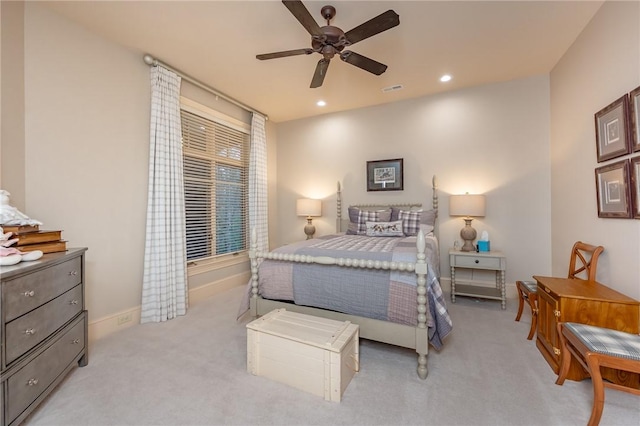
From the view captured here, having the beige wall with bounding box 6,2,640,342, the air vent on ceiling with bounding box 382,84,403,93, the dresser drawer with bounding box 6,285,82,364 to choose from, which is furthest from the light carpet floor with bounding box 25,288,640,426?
the air vent on ceiling with bounding box 382,84,403,93

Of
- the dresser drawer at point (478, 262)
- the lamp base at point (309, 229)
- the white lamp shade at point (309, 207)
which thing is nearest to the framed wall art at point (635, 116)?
the dresser drawer at point (478, 262)

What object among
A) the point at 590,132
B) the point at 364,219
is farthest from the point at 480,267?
the point at 590,132

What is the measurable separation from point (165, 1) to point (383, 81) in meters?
2.49

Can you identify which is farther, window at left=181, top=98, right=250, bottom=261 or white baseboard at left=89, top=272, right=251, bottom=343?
window at left=181, top=98, right=250, bottom=261

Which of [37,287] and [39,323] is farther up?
[37,287]

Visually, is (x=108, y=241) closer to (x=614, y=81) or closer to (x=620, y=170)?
(x=620, y=170)

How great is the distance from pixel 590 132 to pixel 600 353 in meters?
2.11

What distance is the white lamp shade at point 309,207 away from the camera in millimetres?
4484

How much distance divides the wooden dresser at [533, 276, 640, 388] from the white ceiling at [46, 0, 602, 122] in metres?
2.31

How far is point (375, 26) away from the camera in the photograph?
191 cm

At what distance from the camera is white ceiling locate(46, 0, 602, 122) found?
86.9 inches

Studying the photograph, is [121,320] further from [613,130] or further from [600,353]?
[613,130]

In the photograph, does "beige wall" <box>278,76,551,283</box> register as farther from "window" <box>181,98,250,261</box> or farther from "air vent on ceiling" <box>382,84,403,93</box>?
"window" <box>181,98,250,261</box>

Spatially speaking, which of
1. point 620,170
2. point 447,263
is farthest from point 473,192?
point 620,170
